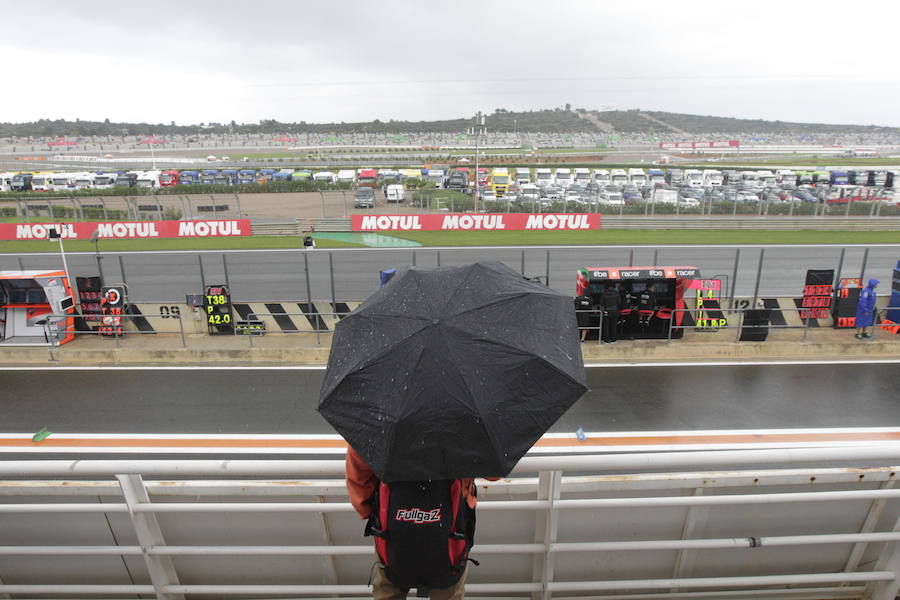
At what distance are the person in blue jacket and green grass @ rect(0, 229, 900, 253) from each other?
38.6 feet

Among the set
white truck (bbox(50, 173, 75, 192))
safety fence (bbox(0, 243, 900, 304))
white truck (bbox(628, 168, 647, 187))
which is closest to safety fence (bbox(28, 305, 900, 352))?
safety fence (bbox(0, 243, 900, 304))

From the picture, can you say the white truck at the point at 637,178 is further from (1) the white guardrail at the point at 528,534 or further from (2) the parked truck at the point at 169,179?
(1) the white guardrail at the point at 528,534

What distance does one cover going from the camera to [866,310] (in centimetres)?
1200

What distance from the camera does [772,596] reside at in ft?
9.80

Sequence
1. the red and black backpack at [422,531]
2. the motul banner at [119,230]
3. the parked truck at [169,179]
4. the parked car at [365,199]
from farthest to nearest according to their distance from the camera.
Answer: the parked truck at [169,179] < the parked car at [365,199] < the motul banner at [119,230] < the red and black backpack at [422,531]

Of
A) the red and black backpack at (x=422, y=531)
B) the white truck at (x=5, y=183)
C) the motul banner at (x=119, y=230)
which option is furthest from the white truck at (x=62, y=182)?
the red and black backpack at (x=422, y=531)

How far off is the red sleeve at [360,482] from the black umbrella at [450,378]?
19 centimetres

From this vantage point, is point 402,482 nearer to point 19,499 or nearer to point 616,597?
point 616,597

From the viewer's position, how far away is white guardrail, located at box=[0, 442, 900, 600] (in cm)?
253

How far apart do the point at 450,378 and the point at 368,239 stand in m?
25.4

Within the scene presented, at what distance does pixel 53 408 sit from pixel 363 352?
1077 centimetres

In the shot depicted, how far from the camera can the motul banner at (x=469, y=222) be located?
90.5 ft

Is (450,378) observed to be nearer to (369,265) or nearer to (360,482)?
(360,482)

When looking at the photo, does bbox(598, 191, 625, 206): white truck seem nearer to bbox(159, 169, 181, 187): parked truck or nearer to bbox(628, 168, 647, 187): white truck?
bbox(628, 168, 647, 187): white truck
